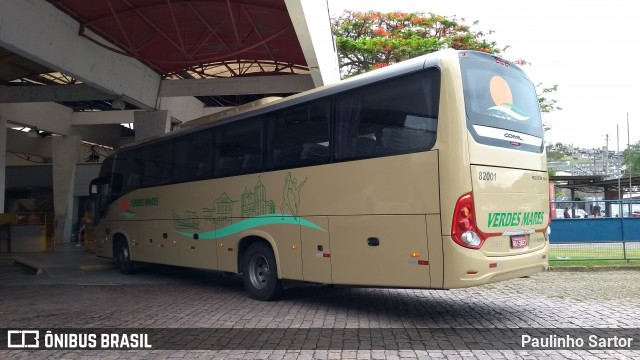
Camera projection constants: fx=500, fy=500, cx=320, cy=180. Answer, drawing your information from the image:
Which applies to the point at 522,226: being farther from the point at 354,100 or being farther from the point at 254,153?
the point at 254,153

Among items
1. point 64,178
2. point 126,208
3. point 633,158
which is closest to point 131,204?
point 126,208

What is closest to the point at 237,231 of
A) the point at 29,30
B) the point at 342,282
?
the point at 342,282

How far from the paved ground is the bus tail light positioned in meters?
1.17

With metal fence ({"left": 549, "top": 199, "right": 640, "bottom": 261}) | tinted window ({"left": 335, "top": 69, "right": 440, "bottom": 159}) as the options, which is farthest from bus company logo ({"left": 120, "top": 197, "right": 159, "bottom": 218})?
metal fence ({"left": 549, "top": 199, "right": 640, "bottom": 261})

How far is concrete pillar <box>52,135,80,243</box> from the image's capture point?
25.4 metres

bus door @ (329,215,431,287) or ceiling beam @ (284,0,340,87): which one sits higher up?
ceiling beam @ (284,0,340,87)

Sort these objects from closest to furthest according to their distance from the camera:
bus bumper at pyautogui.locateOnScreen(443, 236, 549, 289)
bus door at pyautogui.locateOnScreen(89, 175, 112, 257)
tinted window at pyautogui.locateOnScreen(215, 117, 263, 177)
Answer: bus bumper at pyautogui.locateOnScreen(443, 236, 549, 289) < tinted window at pyautogui.locateOnScreen(215, 117, 263, 177) < bus door at pyautogui.locateOnScreen(89, 175, 112, 257)

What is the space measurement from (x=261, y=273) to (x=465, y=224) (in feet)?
14.0

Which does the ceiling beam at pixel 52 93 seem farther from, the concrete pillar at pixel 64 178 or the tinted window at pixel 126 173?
the concrete pillar at pixel 64 178

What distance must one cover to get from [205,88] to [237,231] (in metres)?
9.13

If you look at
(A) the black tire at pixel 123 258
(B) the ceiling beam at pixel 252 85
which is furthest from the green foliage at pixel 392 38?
(A) the black tire at pixel 123 258

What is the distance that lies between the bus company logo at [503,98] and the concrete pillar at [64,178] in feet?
77.3

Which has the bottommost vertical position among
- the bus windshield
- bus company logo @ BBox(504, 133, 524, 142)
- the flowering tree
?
bus company logo @ BBox(504, 133, 524, 142)

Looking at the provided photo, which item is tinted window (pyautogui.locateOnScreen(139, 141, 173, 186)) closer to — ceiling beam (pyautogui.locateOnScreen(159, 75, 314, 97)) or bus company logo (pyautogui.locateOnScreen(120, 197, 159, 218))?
bus company logo (pyautogui.locateOnScreen(120, 197, 159, 218))
